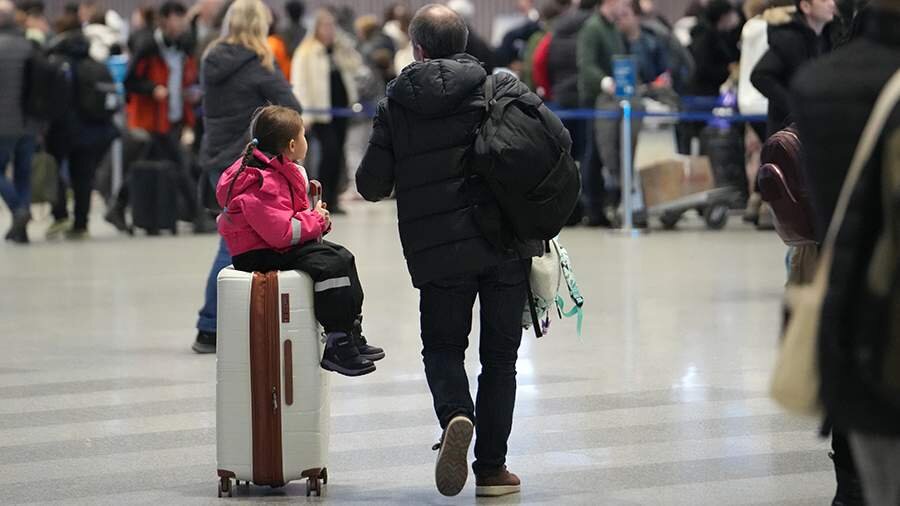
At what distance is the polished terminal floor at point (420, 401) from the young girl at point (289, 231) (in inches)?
20.2

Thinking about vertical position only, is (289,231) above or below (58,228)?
above

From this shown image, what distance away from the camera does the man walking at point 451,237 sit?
563cm

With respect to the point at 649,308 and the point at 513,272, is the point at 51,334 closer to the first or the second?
the point at 649,308

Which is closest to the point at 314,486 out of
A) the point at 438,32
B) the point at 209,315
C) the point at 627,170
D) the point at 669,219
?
the point at 438,32

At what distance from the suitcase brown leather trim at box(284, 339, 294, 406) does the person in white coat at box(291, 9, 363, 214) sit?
12.1 meters

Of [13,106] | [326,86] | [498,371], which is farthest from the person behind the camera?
[326,86]

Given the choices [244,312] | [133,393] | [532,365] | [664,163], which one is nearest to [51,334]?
[133,393]

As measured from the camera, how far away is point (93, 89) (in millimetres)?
15844

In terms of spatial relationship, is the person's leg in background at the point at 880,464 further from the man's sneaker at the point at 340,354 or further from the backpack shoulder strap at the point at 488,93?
the man's sneaker at the point at 340,354

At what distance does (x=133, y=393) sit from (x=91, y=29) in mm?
12813

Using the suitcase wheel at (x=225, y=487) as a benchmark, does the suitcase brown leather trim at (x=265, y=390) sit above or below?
above

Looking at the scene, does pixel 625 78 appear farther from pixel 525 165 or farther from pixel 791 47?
pixel 525 165

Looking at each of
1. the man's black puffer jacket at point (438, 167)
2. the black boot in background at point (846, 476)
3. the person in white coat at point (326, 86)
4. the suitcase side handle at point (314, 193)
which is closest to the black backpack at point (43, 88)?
the person in white coat at point (326, 86)

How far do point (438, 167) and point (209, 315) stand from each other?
3.61m
